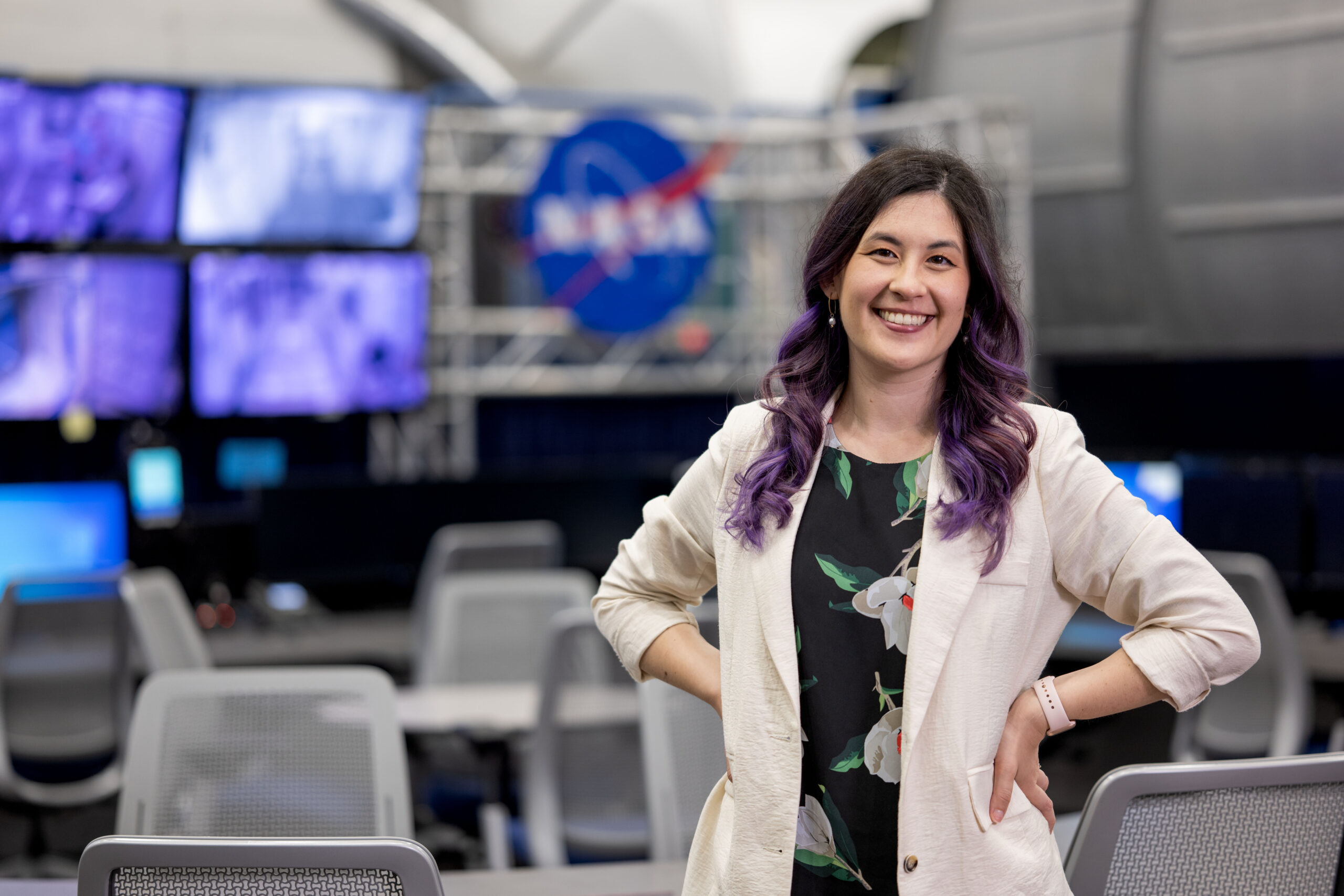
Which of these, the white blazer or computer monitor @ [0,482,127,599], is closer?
the white blazer

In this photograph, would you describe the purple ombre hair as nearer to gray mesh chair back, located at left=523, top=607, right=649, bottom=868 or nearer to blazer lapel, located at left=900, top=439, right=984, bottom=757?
blazer lapel, located at left=900, top=439, right=984, bottom=757

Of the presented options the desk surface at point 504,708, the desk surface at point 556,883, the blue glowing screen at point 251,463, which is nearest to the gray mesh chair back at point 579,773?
the desk surface at point 504,708

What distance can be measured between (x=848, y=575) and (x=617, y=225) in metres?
6.51

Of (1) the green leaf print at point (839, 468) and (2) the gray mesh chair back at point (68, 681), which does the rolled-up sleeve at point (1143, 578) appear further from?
(2) the gray mesh chair back at point (68, 681)

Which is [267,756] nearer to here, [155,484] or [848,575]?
[848,575]

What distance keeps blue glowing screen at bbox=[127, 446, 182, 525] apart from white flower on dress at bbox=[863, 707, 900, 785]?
4357 mm

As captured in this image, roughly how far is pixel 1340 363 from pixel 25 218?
6.62 meters

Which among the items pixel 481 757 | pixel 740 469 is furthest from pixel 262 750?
pixel 481 757

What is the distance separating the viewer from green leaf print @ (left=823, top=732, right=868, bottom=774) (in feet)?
4.25

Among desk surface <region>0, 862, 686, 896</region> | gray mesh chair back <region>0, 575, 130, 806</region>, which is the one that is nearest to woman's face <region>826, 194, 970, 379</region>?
desk surface <region>0, 862, 686, 896</region>

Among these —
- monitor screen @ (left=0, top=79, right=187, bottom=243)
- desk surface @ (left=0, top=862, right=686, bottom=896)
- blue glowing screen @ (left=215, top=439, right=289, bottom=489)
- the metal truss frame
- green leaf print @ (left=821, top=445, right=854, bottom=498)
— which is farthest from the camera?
the metal truss frame

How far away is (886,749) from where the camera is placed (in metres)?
1.29

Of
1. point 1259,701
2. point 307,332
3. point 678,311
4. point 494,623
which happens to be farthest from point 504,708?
point 678,311

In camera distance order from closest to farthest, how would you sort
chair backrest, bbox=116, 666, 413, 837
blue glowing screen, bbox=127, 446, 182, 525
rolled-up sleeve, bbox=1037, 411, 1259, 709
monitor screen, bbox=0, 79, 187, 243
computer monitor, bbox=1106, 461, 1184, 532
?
rolled-up sleeve, bbox=1037, 411, 1259, 709, chair backrest, bbox=116, 666, 413, 837, computer monitor, bbox=1106, 461, 1184, 532, blue glowing screen, bbox=127, 446, 182, 525, monitor screen, bbox=0, 79, 187, 243
